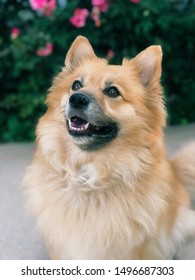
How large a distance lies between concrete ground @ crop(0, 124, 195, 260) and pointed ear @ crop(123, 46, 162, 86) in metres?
0.97

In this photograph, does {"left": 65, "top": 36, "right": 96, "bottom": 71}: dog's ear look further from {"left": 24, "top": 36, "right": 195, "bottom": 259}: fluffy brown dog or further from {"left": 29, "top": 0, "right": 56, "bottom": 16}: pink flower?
{"left": 29, "top": 0, "right": 56, "bottom": 16}: pink flower

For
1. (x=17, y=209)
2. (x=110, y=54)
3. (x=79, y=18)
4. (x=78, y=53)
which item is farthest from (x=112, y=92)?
(x=110, y=54)

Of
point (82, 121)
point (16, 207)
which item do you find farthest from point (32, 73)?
point (82, 121)

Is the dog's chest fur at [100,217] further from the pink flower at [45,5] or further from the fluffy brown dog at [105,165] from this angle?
the pink flower at [45,5]

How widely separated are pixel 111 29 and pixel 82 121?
2357mm

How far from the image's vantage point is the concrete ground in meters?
2.51

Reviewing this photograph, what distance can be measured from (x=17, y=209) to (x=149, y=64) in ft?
4.67

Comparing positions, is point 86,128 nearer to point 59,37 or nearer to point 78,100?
point 78,100

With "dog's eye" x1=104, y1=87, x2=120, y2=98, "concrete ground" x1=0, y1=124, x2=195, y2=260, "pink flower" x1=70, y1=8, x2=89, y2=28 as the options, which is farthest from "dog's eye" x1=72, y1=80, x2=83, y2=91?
"pink flower" x1=70, y1=8, x2=89, y2=28

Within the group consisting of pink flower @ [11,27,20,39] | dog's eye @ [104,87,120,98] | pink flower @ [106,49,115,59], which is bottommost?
pink flower @ [106,49,115,59]

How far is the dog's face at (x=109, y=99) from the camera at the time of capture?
2039 millimetres

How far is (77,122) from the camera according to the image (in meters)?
2.10

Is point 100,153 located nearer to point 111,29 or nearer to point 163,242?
point 163,242

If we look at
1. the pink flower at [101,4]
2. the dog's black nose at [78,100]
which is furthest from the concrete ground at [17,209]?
the pink flower at [101,4]
